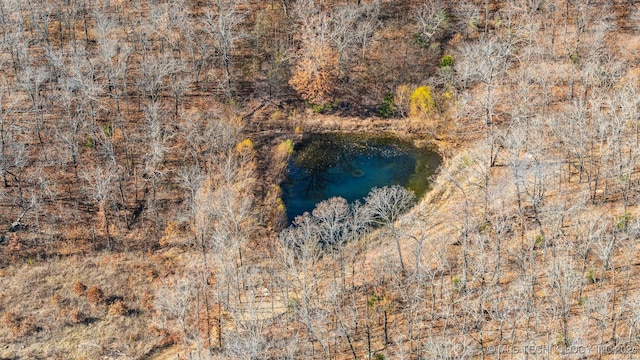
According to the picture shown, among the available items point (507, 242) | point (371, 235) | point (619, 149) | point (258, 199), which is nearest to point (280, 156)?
point (258, 199)

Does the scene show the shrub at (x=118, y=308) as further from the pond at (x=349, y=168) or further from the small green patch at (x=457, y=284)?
the small green patch at (x=457, y=284)

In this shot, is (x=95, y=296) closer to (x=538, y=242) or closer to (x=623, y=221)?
(x=538, y=242)

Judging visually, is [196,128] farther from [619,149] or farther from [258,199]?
[619,149]

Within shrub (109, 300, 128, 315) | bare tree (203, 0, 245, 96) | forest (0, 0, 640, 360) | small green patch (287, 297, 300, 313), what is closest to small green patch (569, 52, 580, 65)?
forest (0, 0, 640, 360)

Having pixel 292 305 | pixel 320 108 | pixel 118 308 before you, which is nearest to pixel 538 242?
pixel 292 305

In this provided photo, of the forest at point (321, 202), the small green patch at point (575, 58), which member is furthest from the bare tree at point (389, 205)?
the small green patch at point (575, 58)
